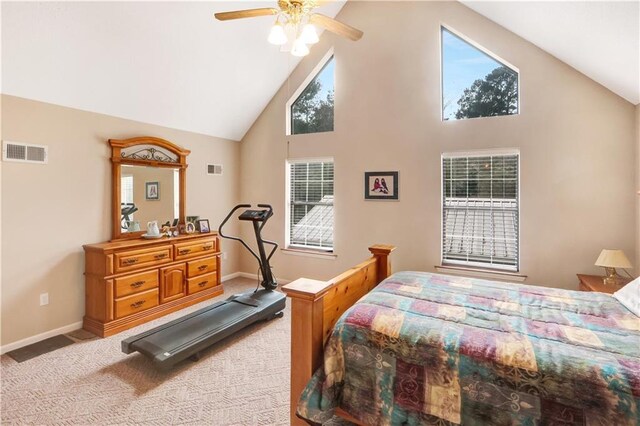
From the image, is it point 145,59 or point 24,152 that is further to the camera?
point 145,59

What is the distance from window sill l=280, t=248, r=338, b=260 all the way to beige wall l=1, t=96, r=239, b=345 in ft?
8.15

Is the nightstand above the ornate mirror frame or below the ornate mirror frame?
below

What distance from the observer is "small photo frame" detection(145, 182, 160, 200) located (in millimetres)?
4195

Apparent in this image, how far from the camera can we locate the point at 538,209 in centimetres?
359

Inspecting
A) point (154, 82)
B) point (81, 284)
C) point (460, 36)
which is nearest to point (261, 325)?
point (81, 284)

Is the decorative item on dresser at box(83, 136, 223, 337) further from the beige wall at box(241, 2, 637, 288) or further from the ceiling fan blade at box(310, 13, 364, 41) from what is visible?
the ceiling fan blade at box(310, 13, 364, 41)

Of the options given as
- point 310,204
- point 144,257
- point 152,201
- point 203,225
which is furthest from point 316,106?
point 144,257

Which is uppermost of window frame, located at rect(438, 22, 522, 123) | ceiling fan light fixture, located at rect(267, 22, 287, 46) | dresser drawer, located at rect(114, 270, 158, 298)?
window frame, located at rect(438, 22, 522, 123)

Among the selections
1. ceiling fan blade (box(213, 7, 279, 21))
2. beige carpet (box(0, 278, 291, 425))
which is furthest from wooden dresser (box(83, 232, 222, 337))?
ceiling fan blade (box(213, 7, 279, 21))

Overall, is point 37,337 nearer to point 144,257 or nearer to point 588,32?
point 144,257

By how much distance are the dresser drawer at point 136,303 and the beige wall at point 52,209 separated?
53 centimetres

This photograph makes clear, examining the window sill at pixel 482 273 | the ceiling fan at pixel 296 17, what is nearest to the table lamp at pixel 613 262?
the window sill at pixel 482 273

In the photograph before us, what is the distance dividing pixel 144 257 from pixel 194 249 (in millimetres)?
719

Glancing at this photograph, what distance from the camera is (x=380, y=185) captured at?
4.37 meters
